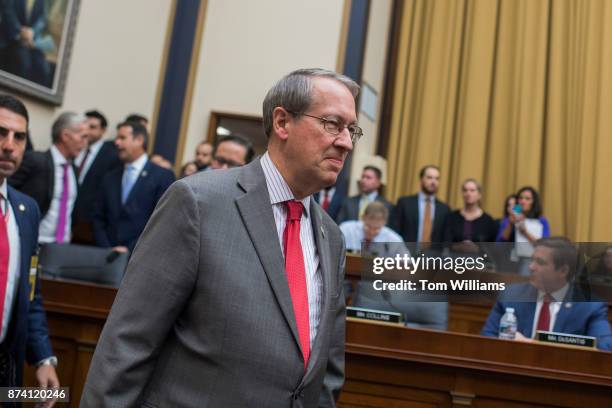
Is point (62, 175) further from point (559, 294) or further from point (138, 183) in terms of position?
point (559, 294)

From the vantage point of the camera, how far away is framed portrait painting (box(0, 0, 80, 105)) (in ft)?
19.5

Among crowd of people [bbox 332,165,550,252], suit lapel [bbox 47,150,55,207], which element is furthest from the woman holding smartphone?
suit lapel [bbox 47,150,55,207]

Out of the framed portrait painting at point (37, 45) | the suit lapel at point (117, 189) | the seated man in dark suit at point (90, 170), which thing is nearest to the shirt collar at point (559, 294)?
the suit lapel at point (117, 189)

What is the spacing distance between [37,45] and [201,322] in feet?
18.0

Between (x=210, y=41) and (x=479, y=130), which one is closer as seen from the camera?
(x=210, y=41)

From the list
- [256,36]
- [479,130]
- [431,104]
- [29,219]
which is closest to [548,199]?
[479,130]

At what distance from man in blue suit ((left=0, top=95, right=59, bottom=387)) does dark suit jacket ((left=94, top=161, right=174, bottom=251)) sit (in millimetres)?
2882

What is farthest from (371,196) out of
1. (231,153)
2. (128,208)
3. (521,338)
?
(521,338)

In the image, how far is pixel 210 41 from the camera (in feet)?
27.0

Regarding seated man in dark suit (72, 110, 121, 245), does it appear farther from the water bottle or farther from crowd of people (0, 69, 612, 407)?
crowd of people (0, 69, 612, 407)

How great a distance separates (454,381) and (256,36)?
5.91m

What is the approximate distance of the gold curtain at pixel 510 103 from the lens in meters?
8.42

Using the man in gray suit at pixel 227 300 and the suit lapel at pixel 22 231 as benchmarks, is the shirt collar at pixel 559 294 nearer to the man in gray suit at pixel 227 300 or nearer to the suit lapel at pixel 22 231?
the man in gray suit at pixel 227 300

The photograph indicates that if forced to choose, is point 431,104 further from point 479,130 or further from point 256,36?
point 256,36
